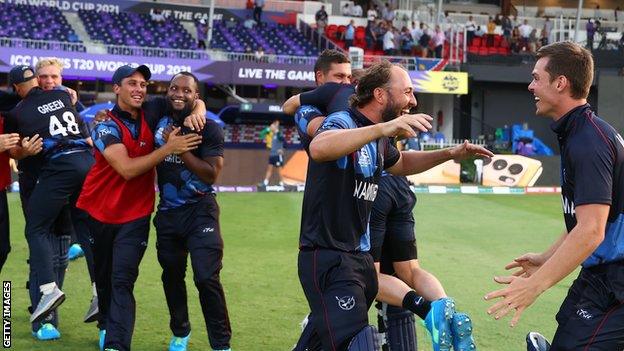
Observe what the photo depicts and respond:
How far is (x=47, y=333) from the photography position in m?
7.35

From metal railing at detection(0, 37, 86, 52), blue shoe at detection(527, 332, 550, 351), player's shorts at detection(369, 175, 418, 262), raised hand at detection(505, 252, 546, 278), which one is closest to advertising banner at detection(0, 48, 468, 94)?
metal railing at detection(0, 37, 86, 52)

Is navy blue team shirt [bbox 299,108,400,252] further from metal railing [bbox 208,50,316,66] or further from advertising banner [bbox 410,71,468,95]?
advertising banner [bbox 410,71,468,95]

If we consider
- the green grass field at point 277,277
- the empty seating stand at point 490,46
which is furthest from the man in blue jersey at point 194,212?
the empty seating stand at point 490,46

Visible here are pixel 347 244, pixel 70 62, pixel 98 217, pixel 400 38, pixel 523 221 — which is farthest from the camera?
pixel 400 38

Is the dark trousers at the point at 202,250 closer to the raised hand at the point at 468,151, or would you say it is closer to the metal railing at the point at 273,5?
the raised hand at the point at 468,151

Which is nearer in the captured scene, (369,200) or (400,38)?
(369,200)

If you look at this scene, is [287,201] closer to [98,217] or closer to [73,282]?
[73,282]

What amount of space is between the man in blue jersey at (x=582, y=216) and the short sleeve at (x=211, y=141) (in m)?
2.93

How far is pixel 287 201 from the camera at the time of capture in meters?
20.2

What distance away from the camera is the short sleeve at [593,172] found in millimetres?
4270

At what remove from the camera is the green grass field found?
756cm

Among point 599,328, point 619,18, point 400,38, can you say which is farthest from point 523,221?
point 619,18

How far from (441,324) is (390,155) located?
110cm

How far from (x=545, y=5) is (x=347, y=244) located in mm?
45721
